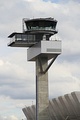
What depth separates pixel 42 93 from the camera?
95.8m

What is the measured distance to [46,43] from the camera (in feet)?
307

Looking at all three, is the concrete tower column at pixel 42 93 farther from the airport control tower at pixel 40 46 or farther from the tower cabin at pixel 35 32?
the tower cabin at pixel 35 32

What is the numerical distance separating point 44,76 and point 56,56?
5.87 metres

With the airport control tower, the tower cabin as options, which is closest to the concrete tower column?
the airport control tower

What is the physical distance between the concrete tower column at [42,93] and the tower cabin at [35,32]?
491cm

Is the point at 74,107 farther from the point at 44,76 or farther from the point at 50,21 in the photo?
the point at 50,21

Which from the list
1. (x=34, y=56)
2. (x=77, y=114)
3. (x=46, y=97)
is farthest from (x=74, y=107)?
(x=34, y=56)

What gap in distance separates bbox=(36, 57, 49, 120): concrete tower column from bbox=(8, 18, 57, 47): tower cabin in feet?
16.1

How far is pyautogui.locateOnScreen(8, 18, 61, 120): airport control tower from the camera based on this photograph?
9356 centimetres

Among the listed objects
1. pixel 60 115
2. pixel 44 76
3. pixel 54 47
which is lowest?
pixel 60 115

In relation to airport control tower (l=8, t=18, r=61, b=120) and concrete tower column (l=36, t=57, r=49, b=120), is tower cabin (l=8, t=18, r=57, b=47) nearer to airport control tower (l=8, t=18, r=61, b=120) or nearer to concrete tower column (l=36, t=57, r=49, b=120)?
airport control tower (l=8, t=18, r=61, b=120)

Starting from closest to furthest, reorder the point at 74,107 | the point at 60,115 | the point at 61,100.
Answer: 1. the point at 74,107
2. the point at 61,100
3. the point at 60,115

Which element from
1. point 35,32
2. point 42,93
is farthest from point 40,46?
point 42,93

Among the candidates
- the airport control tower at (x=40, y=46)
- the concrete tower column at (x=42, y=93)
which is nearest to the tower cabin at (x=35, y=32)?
the airport control tower at (x=40, y=46)
